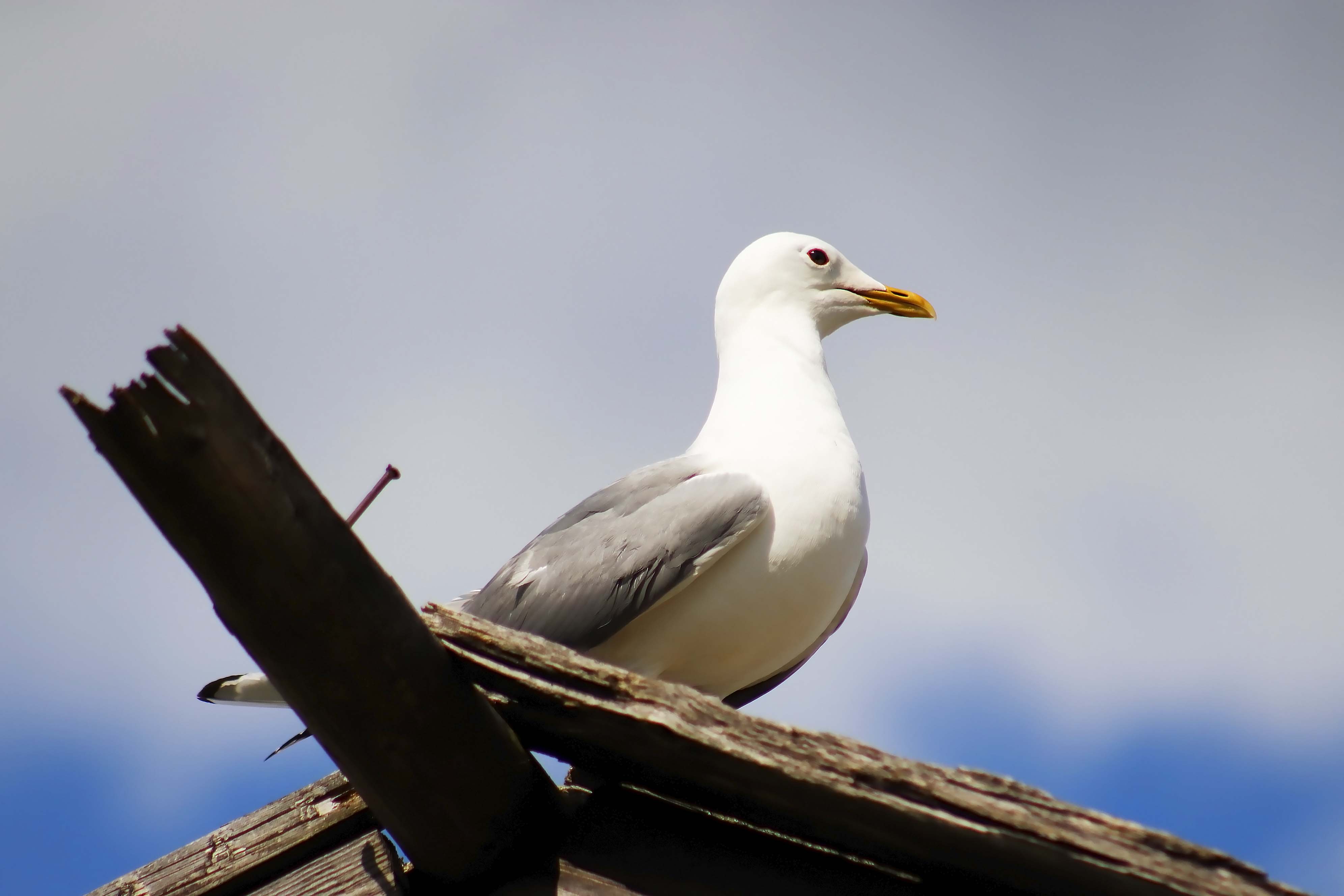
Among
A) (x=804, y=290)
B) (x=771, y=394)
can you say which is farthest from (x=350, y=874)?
(x=804, y=290)

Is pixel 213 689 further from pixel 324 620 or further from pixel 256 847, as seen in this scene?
pixel 324 620

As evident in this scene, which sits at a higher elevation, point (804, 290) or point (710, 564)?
point (804, 290)

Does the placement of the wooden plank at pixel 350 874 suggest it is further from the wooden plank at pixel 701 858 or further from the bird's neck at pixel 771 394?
the bird's neck at pixel 771 394

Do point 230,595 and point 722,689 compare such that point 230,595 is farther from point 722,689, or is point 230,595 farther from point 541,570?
point 722,689

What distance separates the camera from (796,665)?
4082mm

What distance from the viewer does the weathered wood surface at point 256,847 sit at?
2426 millimetres

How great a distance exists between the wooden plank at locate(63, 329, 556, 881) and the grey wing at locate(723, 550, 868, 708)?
174 cm

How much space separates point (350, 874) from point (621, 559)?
1.20 m

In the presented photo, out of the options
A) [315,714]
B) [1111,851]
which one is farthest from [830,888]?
[315,714]

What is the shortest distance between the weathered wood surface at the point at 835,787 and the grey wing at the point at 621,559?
0.98m

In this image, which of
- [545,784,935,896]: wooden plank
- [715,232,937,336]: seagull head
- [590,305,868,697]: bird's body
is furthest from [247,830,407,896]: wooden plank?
[715,232,937,336]: seagull head

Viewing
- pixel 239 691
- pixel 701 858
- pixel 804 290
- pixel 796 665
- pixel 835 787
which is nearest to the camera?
pixel 835 787

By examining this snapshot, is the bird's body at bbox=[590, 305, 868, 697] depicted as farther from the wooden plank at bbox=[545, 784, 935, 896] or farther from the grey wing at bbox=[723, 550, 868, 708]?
the wooden plank at bbox=[545, 784, 935, 896]

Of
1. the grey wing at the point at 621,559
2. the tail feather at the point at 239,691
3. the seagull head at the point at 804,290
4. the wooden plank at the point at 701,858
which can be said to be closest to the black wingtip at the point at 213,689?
the tail feather at the point at 239,691
